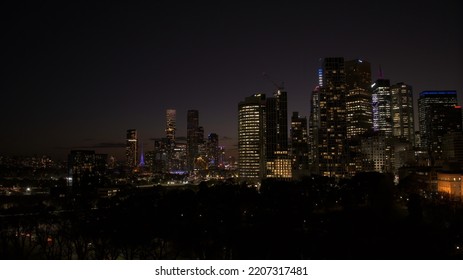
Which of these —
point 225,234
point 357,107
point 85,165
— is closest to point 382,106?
point 357,107

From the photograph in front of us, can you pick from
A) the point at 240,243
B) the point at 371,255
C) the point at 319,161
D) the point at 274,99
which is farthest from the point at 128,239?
the point at 274,99

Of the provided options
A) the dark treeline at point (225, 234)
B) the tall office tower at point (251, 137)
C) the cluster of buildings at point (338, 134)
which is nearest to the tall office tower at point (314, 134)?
the cluster of buildings at point (338, 134)

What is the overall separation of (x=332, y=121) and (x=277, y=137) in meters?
5.86

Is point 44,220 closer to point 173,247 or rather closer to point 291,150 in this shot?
point 173,247

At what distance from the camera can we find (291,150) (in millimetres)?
36625

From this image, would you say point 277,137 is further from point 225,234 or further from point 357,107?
point 225,234

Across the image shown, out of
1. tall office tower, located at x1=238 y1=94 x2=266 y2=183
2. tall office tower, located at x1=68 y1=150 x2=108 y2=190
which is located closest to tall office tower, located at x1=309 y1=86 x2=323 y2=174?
tall office tower, located at x1=238 y1=94 x2=266 y2=183

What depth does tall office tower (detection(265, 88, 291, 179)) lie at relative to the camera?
1341 inches

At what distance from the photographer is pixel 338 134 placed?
3195 centimetres

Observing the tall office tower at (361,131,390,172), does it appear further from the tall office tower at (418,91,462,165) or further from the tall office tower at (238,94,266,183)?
the tall office tower at (238,94,266,183)

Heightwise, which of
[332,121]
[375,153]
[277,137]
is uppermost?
[332,121]

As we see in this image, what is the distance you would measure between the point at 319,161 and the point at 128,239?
27364mm

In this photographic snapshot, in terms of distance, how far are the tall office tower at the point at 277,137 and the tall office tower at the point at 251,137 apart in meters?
0.60

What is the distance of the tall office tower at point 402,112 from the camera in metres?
36.2
